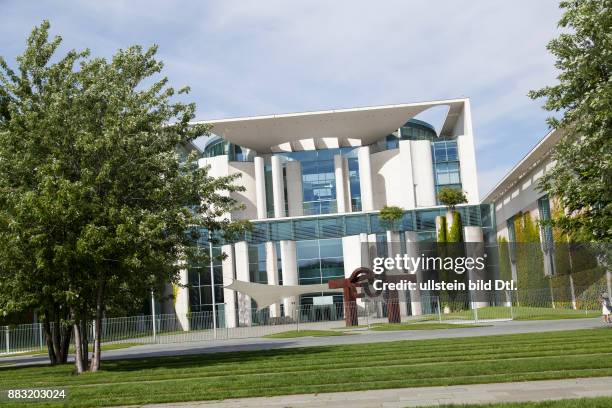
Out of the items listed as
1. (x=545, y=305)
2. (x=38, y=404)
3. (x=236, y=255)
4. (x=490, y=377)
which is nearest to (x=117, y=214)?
(x=38, y=404)

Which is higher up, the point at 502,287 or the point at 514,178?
the point at 514,178

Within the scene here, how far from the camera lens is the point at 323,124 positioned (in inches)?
2516

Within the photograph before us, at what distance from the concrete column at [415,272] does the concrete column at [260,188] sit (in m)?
13.9

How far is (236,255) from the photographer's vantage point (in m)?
58.9

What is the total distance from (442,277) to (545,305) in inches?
446

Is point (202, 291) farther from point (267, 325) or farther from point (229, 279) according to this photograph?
point (267, 325)

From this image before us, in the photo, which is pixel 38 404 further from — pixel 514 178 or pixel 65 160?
pixel 514 178

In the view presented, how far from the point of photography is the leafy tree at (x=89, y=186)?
1689 centimetres

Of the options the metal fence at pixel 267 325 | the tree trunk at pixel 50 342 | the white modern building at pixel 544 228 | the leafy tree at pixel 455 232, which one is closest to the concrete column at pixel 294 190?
the leafy tree at pixel 455 232

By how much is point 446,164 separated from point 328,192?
38.0 feet

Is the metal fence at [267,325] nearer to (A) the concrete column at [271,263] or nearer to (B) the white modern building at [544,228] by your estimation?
(B) the white modern building at [544,228]

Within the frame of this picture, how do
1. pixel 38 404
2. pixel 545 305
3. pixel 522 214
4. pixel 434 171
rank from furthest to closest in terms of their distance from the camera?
pixel 434 171
pixel 522 214
pixel 545 305
pixel 38 404

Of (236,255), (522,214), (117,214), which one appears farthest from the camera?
(236,255)

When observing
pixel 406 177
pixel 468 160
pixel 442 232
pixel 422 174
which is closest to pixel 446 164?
pixel 468 160
